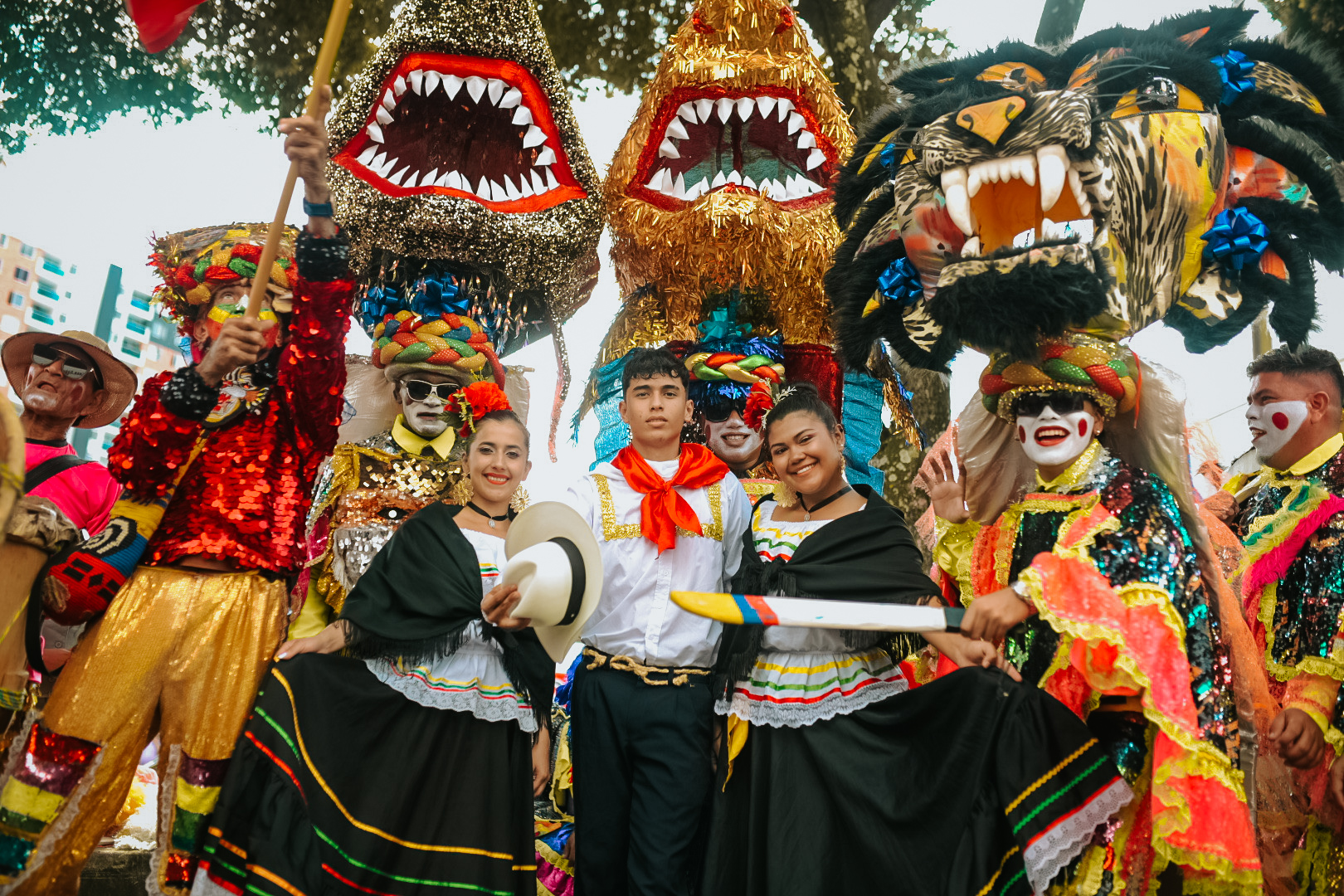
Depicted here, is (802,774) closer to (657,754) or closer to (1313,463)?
(657,754)

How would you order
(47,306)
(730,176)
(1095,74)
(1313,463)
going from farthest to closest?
(47,306)
(730,176)
(1313,463)
(1095,74)

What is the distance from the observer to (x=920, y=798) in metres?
3.04

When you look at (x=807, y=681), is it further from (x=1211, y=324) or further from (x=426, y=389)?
(x=426, y=389)

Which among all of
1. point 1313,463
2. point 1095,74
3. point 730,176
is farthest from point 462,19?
point 1313,463

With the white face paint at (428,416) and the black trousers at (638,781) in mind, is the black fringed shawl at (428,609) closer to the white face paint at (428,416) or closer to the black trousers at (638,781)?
the black trousers at (638,781)

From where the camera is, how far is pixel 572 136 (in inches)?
191

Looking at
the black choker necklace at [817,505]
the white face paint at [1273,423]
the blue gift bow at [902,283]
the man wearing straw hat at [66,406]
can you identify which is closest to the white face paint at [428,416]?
the man wearing straw hat at [66,406]

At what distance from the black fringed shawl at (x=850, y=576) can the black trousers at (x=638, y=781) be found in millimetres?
206

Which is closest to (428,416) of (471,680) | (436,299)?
(436,299)

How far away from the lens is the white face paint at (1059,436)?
3252 millimetres

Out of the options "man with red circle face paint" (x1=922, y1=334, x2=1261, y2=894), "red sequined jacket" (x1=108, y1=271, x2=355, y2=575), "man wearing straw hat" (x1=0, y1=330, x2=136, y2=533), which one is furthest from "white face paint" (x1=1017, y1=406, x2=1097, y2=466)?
"man wearing straw hat" (x1=0, y1=330, x2=136, y2=533)

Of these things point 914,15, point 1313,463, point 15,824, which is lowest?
point 15,824

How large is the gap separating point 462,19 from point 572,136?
703 millimetres

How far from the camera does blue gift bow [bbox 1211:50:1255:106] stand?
11.0ft
